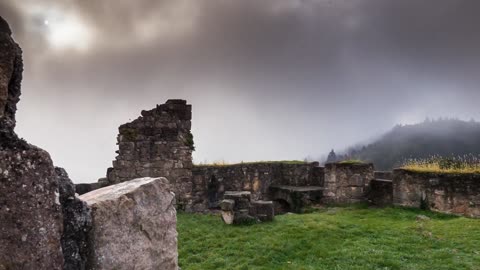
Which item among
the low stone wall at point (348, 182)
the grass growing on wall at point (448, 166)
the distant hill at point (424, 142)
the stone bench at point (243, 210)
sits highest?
the distant hill at point (424, 142)

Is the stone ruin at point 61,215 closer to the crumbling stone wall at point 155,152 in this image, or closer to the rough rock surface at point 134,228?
the rough rock surface at point 134,228

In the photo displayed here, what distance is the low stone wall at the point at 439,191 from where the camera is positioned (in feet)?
47.0

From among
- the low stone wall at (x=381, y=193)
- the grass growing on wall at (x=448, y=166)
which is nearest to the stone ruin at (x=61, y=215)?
the grass growing on wall at (x=448, y=166)

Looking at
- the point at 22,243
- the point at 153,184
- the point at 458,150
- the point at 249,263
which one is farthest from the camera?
the point at 458,150

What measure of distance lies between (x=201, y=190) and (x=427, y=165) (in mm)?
9314

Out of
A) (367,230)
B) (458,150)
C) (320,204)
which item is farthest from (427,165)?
(458,150)

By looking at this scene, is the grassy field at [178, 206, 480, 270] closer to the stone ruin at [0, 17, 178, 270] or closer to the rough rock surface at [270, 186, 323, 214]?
the rough rock surface at [270, 186, 323, 214]

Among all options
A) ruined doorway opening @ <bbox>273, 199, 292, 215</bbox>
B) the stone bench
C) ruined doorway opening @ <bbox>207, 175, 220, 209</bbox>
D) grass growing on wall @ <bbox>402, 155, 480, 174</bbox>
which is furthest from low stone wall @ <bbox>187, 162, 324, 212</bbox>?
grass growing on wall @ <bbox>402, 155, 480, 174</bbox>

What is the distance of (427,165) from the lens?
652 inches

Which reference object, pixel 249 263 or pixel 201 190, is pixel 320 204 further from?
pixel 249 263

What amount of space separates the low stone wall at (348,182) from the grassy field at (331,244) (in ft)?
11.2

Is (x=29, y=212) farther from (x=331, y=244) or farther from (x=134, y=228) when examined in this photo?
(x=331, y=244)

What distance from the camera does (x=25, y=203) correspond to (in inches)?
80.2

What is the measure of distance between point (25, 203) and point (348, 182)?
54.2ft
